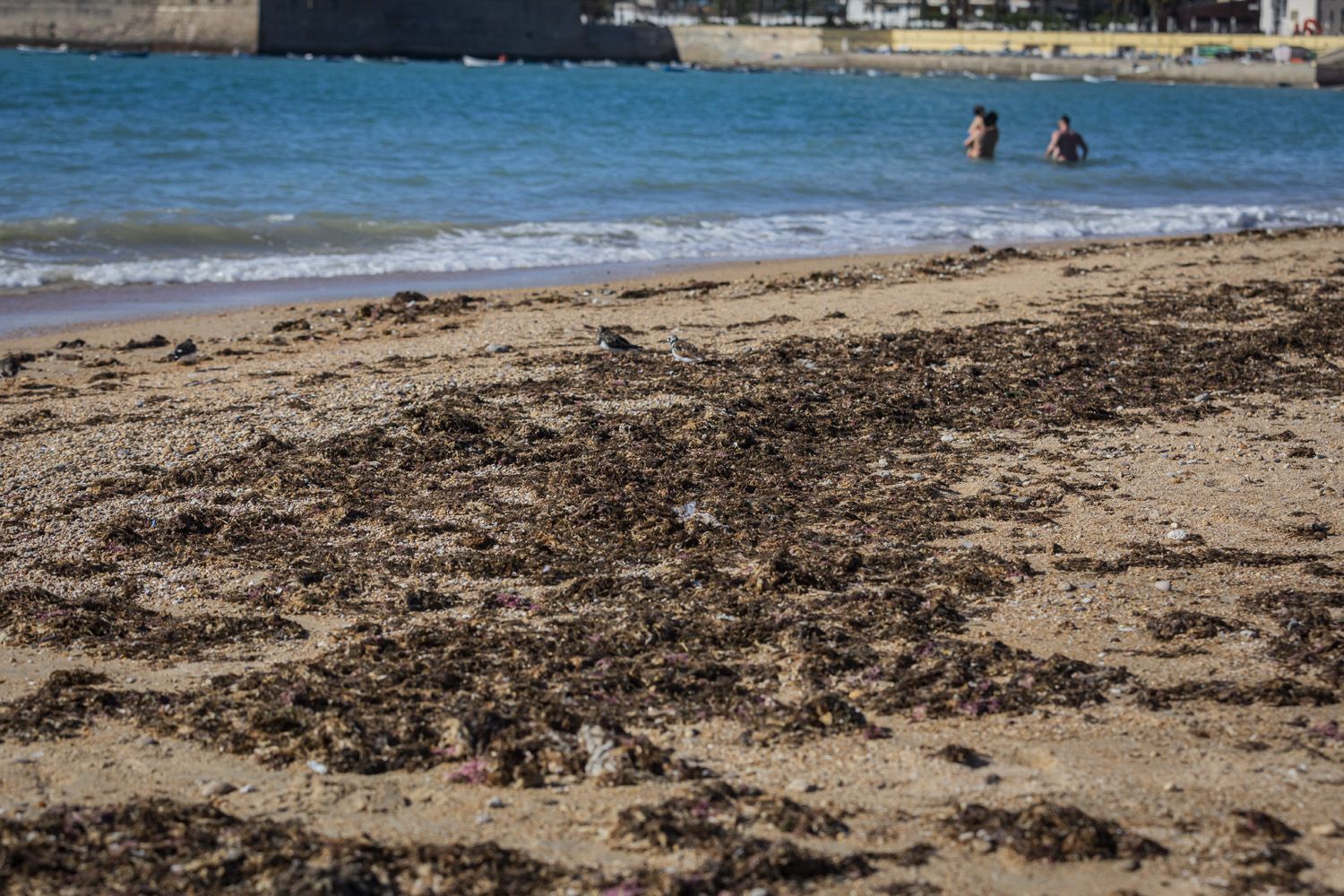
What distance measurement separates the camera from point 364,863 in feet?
11.2

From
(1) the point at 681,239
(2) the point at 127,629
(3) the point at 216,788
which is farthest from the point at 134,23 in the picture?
(3) the point at 216,788

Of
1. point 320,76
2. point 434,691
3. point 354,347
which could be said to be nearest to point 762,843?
point 434,691

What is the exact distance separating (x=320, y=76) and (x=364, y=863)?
204ft

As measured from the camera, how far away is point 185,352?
9.42 m

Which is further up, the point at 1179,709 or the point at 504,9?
the point at 504,9

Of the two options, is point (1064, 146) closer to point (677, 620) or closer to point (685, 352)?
point (685, 352)

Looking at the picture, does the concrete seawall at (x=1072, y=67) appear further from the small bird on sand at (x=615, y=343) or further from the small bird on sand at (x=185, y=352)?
the small bird on sand at (x=185, y=352)

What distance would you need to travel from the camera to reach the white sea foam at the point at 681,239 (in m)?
13.4

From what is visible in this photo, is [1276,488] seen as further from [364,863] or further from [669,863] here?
[364,863]

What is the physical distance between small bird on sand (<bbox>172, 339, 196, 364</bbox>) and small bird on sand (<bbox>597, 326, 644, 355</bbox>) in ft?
8.55

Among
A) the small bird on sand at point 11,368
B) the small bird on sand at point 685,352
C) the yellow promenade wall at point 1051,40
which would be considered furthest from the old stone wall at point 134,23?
the small bird on sand at point 685,352

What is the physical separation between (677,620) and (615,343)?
4607 millimetres

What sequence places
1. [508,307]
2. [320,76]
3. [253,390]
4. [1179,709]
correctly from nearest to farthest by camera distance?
[1179,709] → [253,390] → [508,307] → [320,76]

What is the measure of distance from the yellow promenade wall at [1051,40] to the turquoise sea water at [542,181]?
46.2 metres
